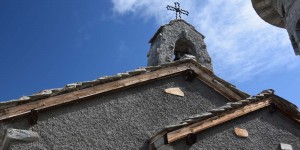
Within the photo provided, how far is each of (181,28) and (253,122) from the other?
11.8 feet

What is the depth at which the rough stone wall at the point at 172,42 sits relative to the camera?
9055mm

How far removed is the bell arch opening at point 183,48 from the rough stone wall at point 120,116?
1.82 meters

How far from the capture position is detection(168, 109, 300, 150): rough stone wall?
20.6 ft

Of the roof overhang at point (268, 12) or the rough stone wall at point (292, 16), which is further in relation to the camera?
the roof overhang at point (268, 12)

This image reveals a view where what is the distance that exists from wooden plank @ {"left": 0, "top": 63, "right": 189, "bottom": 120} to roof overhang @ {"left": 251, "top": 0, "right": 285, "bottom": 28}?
7142 millimetres

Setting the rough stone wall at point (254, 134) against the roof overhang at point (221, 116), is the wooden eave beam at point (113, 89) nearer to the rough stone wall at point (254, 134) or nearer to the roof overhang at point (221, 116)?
the roof overhang at point (221, 116)

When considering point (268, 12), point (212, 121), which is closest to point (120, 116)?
point (212, 121)

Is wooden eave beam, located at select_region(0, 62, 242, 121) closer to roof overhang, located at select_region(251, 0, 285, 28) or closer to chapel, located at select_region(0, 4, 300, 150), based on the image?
chapel, located at select_region(0, 4, 300, 150)

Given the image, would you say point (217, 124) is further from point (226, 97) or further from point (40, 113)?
point (40, 113)

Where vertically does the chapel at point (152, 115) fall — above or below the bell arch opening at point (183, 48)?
below

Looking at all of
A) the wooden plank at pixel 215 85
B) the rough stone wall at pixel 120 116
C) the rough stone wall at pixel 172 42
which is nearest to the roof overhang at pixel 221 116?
the rough stone wall at pixel 120 116

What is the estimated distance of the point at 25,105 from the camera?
19.9 feet

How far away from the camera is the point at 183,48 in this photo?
972 cm

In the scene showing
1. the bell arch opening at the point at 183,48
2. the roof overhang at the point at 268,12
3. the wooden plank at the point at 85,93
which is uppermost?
the roof overhang at the point at 268,12
